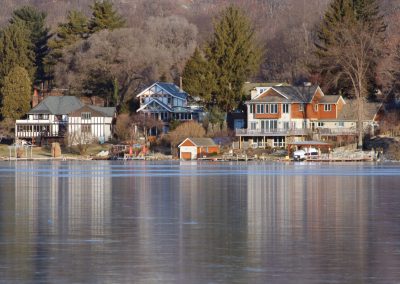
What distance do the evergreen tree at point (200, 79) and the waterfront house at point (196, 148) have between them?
6122 millimetres

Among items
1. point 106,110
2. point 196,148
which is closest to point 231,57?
point 196,148

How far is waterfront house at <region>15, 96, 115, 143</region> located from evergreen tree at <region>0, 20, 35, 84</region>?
5.14m

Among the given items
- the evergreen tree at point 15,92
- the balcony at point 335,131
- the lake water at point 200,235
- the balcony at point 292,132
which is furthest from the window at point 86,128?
the lake water at point 200,235

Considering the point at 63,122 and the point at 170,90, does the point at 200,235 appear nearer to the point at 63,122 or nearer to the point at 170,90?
the point at 170,90

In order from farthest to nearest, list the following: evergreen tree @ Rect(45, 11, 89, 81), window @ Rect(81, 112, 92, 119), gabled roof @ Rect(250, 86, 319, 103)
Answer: evergreen tree @ Rect(45, 11, 89, 81), window @ Rect(81, 112, 92, 119), gabled roof @ Rect(250, 86, 319, 103)

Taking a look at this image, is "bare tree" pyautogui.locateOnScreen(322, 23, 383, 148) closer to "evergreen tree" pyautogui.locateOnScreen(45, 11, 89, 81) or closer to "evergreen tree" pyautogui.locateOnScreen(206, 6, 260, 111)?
"evergreen tree" pyautogui.locateOnScreen(206, 6, 260, 111)

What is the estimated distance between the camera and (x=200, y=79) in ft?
319

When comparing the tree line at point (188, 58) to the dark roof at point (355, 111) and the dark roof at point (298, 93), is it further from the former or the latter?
the dark roof at point (298, 93)

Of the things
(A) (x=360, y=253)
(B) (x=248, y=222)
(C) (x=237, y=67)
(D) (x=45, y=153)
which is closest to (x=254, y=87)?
(C) (x=237, y=67)

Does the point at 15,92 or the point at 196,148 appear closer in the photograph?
the point at 196,148

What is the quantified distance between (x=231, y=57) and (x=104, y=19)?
21646mm

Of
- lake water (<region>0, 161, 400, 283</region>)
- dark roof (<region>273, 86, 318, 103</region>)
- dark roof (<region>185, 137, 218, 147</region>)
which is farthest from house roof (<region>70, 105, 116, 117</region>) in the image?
lake water (<region>0, 161, 400, 283</region>)

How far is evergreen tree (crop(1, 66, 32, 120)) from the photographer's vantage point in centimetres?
10688

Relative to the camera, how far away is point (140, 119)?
10088 centimetres
